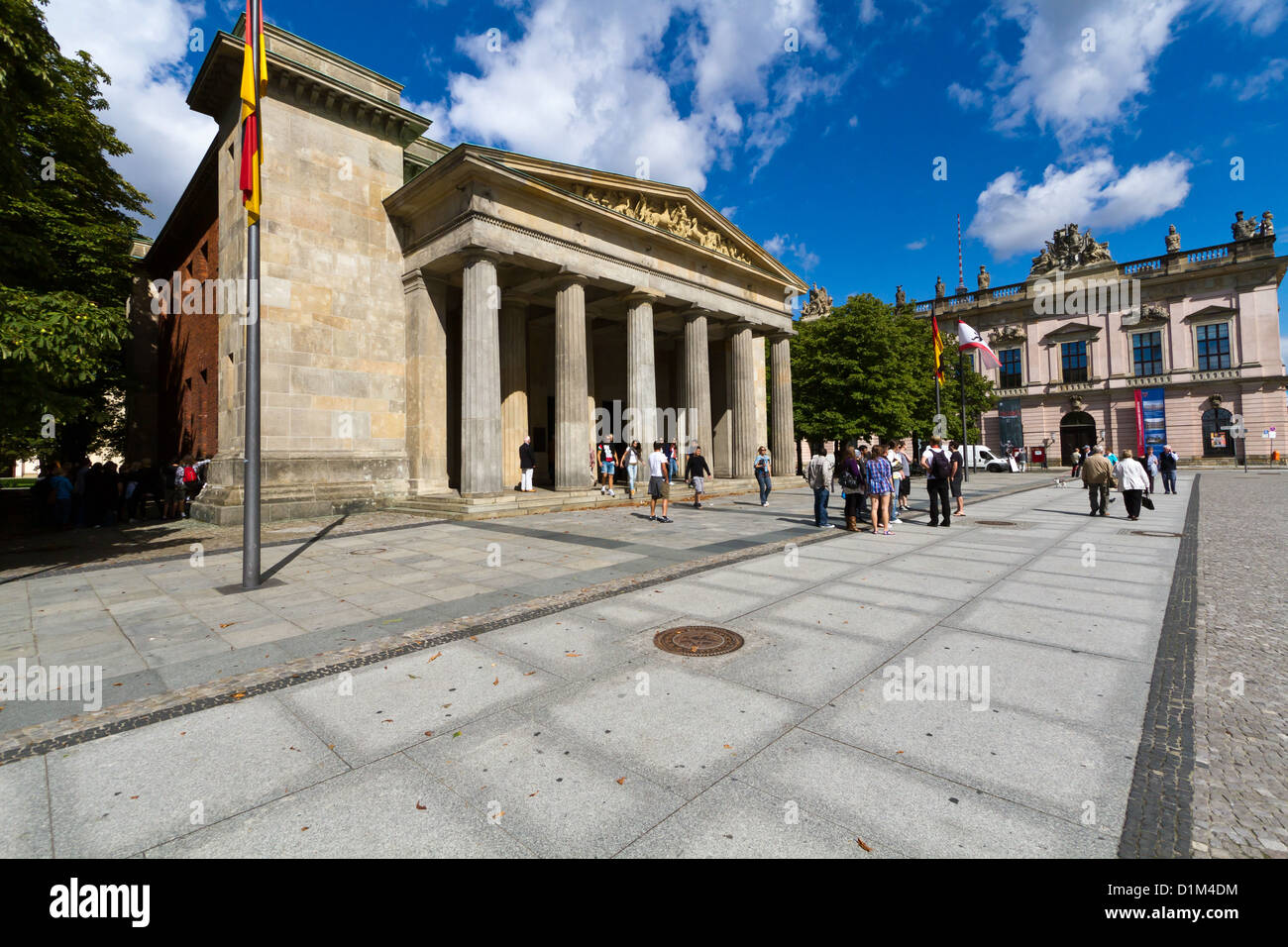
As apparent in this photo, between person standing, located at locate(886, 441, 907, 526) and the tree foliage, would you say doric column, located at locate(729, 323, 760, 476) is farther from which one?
person standing, located at locate(886, 441, 907, 526)

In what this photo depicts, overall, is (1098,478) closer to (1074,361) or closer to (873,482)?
(873,482)

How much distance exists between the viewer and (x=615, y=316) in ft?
88.3

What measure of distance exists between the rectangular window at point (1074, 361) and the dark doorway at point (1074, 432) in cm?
359

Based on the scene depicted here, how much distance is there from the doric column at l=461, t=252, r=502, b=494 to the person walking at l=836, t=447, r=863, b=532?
10034 mm

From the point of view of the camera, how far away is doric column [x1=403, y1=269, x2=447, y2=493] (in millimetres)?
19016

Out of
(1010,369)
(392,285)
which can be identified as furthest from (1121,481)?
(1010,369)

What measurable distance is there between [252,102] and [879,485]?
13.4 metres

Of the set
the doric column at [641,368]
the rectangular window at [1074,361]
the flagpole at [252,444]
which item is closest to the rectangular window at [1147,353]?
the rectangular window at [1074,361]

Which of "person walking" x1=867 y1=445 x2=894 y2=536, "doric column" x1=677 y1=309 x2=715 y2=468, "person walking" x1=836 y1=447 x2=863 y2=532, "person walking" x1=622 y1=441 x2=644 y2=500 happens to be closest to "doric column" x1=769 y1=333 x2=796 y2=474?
"doric column" x1=677 y1=309 x2=715 y2=468

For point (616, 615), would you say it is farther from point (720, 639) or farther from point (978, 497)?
point (978, 497)

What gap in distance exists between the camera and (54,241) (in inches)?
765
